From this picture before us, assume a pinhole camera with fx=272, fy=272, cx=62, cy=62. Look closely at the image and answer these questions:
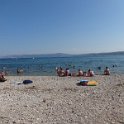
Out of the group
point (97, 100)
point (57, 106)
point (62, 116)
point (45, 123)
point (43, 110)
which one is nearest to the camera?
point (45, 123)

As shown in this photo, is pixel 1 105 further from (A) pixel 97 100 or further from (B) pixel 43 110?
(A) pixel 97 100

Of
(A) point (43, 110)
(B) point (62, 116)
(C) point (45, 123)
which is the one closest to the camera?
(C) point (45, 123)

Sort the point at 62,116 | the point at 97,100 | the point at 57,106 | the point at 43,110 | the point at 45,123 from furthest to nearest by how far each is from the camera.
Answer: the point at 97,100
the point at 57,106
the point at 43,110
the point at 62,116
the point at 45,123

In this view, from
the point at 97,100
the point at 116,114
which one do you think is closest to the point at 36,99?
the point at 97,100

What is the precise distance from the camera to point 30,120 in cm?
1142

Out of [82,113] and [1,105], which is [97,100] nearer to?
[82,113]

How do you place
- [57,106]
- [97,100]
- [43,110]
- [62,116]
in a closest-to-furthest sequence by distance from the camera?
[62,116], [43,110], [57,106], [97,100]

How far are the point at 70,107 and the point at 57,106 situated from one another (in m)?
0.74

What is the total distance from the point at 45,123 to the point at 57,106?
306cm

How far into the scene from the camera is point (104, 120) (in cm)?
1130

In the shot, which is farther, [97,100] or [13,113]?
[97,100]

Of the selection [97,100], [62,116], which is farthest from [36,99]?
[62,116]

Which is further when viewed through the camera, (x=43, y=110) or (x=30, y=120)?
(x=43, y=110)

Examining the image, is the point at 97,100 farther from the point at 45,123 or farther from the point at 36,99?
the point at 45,123
